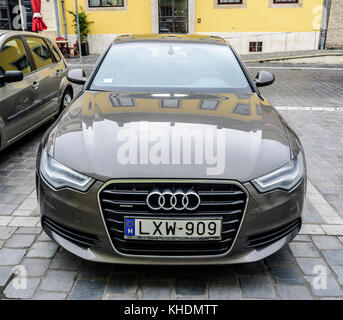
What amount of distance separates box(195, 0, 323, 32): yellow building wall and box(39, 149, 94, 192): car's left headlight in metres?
16.1

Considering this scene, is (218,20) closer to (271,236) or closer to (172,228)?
(271,236)

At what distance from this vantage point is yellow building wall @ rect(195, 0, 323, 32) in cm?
1678

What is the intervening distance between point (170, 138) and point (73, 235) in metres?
0.86

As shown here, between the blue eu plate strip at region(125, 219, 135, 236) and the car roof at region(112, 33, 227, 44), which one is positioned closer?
the blue eu plate strip at region(125, 219, 135, 236)

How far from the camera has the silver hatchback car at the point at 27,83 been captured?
4.59 meters

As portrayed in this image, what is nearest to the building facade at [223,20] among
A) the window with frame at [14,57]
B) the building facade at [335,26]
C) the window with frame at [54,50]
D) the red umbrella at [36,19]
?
the building facade at [335,26]

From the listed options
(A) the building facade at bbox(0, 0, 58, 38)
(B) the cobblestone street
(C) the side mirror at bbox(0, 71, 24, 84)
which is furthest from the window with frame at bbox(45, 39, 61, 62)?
(A) the building facade at bbox(0, 0, 58, 38)

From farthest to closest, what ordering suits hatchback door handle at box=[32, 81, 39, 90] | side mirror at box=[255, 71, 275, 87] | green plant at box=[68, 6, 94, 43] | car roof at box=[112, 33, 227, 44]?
green plant at box=[68, 6, 94, 43] < hatchback door handle at box=[32, 81, 39, 90] < car roof at box=[112, 33, 227, 44] < side mirror at box=[255, 71, 275, 87]

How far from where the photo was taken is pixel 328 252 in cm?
297

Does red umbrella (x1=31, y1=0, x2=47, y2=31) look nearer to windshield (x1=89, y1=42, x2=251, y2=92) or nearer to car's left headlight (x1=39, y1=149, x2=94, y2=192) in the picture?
windshield (x1=89, y1=42, x2=251, y2=92)

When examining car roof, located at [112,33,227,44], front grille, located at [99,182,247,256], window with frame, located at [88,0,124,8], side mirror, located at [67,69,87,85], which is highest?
window with frame, located at [88,0,124,8]

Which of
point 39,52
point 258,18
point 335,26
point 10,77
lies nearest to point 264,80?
point 10,77

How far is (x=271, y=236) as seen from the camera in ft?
8.05

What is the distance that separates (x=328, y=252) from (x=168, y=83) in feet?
6.35
